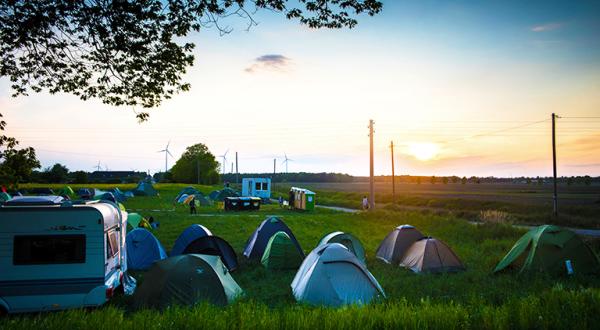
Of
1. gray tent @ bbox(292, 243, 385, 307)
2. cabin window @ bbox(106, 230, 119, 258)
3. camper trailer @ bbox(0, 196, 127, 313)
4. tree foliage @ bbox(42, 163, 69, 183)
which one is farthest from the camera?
tree foliage @ bbox(42, 163, 69, 183)

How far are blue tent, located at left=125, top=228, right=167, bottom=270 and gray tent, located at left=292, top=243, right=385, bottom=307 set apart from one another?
22.7 feet

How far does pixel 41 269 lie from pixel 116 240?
2.10 metres

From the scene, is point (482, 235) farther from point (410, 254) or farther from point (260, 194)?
point (260, 194)

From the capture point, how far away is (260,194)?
172 ft

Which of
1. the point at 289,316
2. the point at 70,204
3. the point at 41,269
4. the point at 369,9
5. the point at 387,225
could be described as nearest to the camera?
the point at 289,316

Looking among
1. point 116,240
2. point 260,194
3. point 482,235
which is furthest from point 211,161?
point 116,240

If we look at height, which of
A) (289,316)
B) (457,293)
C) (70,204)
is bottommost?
(457,293)

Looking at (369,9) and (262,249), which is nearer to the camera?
(369,9)

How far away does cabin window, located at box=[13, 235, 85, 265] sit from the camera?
926 cm

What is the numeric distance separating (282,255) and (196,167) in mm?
99878

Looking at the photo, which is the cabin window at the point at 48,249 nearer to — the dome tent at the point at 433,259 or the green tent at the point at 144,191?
the dome tent at the point at 433,259

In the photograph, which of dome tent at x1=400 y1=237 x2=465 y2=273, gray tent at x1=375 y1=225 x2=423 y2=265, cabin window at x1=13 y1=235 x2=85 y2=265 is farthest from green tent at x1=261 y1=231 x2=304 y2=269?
cabin window at x1=13 y1=235 x2=85 y2=265

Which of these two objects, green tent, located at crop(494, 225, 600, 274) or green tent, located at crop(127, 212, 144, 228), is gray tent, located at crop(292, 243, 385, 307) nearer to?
green tent, located at crop(494, 225, 600, 274)

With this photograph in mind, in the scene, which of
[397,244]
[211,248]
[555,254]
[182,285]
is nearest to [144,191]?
[211,248]
